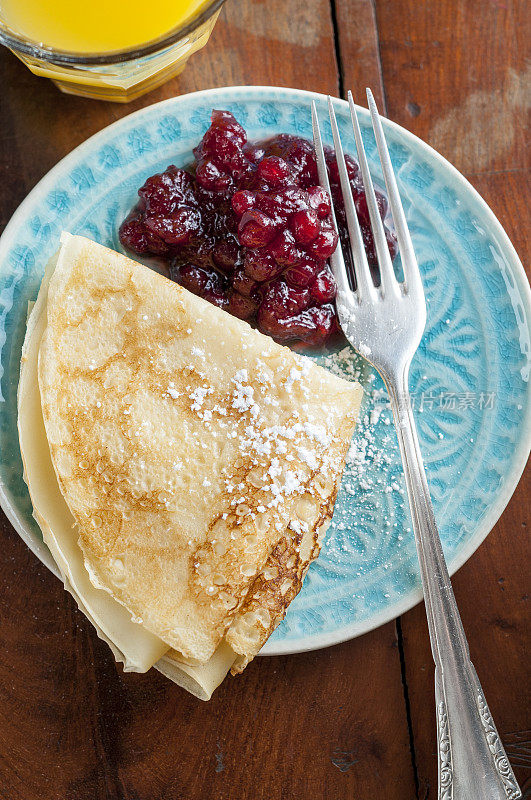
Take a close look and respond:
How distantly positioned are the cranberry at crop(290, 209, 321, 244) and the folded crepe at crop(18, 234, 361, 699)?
292 mm

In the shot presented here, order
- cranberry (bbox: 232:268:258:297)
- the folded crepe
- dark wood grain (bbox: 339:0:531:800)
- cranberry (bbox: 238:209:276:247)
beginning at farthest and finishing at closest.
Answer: dark wood grain (bbox: 339:0:531:800) → cranberry (bbox: 232:268:258:297) → cranberry (bbox: 238:209:276:247) → the folded crepe

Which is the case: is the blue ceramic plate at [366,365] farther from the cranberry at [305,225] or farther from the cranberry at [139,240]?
the cranberry at [305,225]

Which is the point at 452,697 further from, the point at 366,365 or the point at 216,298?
the point at 216,298

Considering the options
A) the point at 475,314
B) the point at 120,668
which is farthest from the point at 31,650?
the point at 475,314

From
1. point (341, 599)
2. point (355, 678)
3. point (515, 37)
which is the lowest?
point (355, 678)

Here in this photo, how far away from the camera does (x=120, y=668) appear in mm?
2037

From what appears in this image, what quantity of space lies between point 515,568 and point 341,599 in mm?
615

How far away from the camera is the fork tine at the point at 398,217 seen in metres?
2.01

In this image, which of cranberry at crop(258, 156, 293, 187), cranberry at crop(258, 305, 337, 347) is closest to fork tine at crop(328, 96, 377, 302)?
cranberry at crop(258, 305, 337, 347)

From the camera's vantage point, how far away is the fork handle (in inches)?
69.9

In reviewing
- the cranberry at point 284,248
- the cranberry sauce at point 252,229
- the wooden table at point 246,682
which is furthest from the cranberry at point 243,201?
the wooden table at point 246,682

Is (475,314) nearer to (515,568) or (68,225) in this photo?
(515,568)

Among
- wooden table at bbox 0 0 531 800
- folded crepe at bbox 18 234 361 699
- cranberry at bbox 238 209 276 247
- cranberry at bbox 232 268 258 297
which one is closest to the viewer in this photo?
folded crepe at bbox 18 234 361 699

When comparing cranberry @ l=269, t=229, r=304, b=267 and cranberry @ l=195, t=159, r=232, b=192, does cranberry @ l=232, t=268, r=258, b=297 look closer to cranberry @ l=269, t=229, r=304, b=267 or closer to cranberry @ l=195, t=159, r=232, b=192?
cranberry @ l=269, t=229, r=304, b=267
